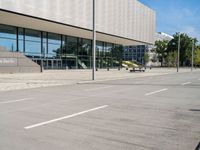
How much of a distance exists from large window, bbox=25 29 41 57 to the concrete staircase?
7.03 metres

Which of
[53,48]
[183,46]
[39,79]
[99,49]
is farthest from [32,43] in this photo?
[183,46]

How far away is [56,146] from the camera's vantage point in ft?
18.3

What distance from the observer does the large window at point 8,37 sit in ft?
131

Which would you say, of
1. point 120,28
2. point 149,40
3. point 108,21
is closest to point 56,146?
point 108,21

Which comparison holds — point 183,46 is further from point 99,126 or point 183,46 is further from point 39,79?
point 99,126

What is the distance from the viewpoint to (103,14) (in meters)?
51.3

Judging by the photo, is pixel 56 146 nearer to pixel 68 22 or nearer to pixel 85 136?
pixel 85 136

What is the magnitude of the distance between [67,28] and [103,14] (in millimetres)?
8678

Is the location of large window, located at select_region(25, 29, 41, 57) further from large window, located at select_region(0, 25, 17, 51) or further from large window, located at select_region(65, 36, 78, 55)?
large window, located at select_region(65, 36, 78, 55)

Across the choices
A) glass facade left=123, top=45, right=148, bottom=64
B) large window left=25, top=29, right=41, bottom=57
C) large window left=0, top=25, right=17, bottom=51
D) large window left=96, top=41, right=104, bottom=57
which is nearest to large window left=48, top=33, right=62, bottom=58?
large window left=25, top=29, right=41, bottom=57

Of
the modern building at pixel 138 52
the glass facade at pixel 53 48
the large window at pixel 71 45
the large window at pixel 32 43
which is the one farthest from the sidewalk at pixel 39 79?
the modern building at pixel 138 52

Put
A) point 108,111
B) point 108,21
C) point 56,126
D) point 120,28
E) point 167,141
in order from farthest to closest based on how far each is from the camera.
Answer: point 120,28, point 108,21, point 108,111, point 56,126, point 167,141

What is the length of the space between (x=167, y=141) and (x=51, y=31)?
44272 mm

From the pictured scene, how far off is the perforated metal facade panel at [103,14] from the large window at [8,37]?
647 centimetres
